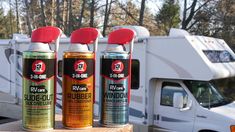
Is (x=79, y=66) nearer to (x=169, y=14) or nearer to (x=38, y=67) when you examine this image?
(x=38, y=67)

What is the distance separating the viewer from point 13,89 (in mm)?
9461

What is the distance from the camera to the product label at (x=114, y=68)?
1.98 m

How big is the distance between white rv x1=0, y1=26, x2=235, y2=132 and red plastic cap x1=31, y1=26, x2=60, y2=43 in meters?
4.35

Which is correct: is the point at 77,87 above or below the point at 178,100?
above

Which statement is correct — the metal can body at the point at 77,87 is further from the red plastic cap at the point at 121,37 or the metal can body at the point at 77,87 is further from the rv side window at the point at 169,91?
the rv side window at the point at 169,91

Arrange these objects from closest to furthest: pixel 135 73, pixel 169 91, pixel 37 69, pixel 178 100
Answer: pixel 37 69
pixel 178 100
pixel 169 91
pixel 135 73

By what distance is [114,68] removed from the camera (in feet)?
6.51

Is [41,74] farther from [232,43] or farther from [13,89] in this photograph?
[232,43]

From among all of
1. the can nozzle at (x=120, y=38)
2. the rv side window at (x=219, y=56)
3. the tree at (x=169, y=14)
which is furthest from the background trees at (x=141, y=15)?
the can nozzle at (x=120, y=38)

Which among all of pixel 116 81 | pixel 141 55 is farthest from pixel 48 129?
pixel 141 55

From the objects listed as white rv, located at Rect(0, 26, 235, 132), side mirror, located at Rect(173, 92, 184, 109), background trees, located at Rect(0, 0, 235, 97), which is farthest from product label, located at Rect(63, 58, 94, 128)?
background trees, located at Rect(0, 0, 235, 97)

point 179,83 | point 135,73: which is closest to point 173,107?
point 179,83

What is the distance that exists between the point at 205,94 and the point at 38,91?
545 cm

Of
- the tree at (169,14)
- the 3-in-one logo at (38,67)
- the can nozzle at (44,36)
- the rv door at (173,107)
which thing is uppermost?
the tree at (169,14)
